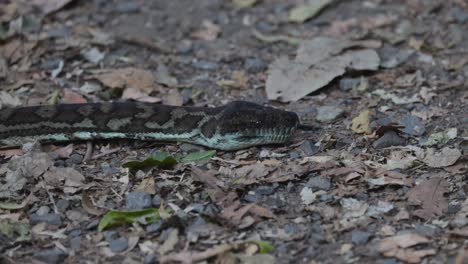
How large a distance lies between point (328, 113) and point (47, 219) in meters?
2.89

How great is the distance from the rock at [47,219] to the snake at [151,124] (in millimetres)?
1361

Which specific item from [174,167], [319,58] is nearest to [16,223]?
[174,167]

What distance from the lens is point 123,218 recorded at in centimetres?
563

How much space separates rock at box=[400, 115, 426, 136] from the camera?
6.91 metres

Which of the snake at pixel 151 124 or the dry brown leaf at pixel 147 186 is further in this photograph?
the snake at pixel 151 124

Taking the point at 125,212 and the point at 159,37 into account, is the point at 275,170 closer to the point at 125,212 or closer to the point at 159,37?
the point at 125,212

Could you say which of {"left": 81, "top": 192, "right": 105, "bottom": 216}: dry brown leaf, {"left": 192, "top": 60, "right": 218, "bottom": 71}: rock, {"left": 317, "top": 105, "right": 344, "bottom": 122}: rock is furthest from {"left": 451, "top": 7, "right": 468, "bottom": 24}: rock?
{"left": 81, "top": 192, "right": 105, "bottom": 216}: dry brown leaf

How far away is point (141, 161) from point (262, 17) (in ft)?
12.6

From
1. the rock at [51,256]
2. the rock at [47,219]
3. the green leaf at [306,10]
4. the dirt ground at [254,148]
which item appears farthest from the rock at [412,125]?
the rock at [51,256]

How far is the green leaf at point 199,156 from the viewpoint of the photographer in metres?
6.56

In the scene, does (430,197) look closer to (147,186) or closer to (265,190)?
(265,190)

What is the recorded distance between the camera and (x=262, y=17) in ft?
31.7

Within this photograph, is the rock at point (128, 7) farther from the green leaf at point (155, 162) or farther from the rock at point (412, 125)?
the rock at point (412, 125)

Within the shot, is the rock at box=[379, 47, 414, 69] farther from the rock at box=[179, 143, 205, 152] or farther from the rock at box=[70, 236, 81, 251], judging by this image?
the rock at box=[70, 236, 81, 251]
